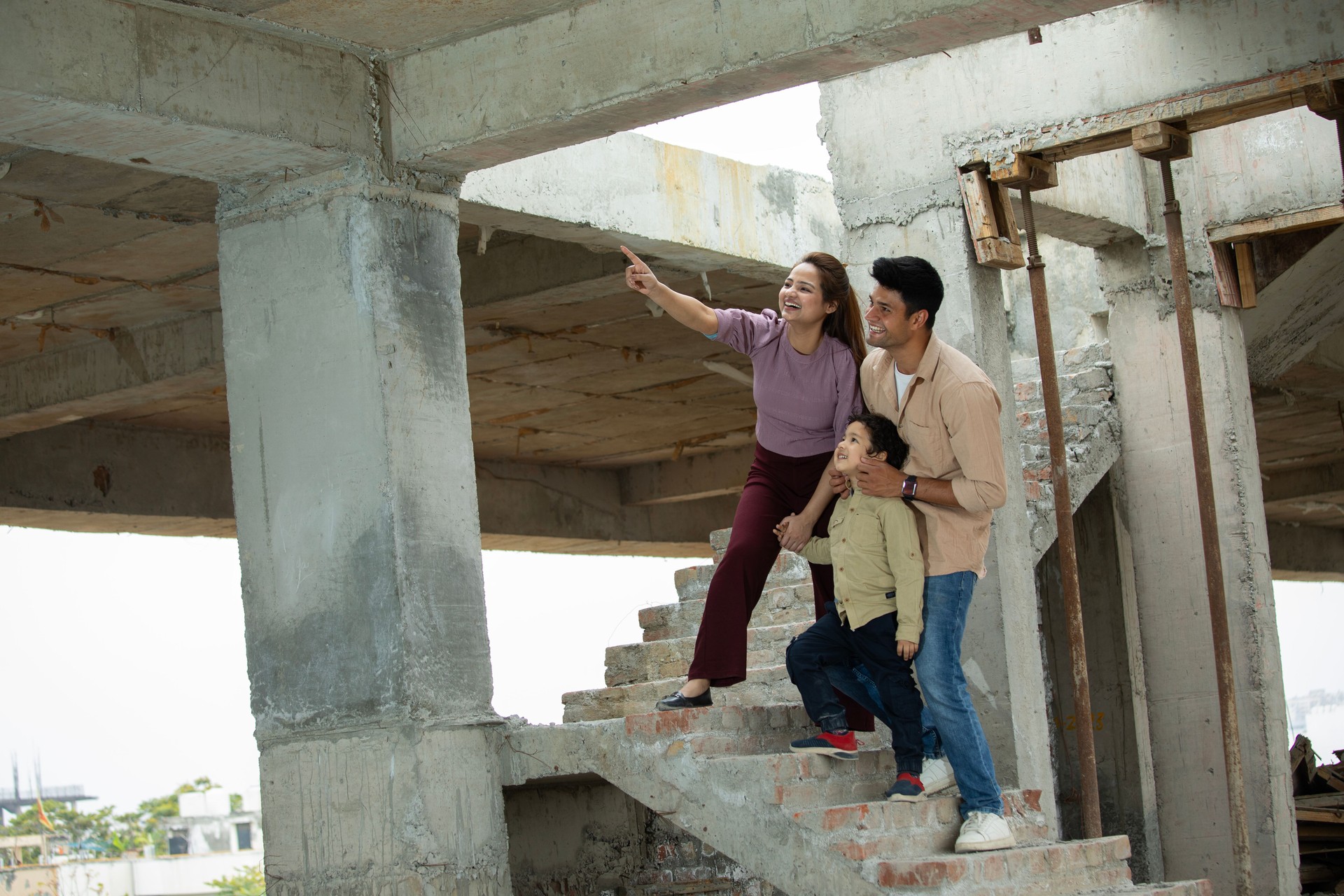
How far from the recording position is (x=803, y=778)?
556cm

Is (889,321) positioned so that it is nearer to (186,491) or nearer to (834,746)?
(834,746)

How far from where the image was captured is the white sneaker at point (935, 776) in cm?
553

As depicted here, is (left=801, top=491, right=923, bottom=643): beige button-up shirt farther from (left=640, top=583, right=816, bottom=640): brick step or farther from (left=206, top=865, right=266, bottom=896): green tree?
(left=206, top=865, right=266, bottom=896): green tree

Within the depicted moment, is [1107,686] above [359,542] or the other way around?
the other way around

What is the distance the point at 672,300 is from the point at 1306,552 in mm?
20229

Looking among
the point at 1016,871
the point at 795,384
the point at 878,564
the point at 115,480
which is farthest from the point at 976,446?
the point at 115,480

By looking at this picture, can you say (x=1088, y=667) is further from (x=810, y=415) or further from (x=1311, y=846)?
(x=810, y=415)

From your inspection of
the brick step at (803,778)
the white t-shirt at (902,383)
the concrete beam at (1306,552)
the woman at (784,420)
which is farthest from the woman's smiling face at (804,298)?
the concrete beam at (1306,552)

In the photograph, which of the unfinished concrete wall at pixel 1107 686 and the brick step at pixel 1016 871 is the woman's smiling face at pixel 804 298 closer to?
the brick step at pixel 1016 871

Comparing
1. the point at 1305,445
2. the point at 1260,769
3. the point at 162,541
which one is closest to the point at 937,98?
the point at 1260,769

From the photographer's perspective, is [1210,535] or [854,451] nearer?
[854,451]

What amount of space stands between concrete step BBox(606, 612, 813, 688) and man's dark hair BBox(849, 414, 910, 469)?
7.91 ft

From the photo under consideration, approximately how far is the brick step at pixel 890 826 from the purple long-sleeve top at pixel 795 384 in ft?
4.46

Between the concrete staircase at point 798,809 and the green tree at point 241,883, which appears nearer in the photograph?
the concrete staircase at point 798,809
